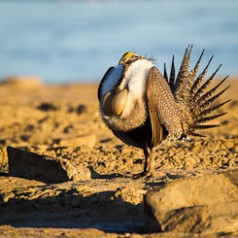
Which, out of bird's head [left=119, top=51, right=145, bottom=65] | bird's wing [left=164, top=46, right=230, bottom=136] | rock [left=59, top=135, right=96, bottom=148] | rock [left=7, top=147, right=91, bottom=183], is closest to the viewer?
bird's head [left=119, top=51, right=145, bottom=65]

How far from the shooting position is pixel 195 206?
17.0 feet

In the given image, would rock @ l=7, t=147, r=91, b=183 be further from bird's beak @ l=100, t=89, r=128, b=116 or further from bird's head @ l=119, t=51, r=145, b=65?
bird's head @ l=119, t=51, r=145, b=65

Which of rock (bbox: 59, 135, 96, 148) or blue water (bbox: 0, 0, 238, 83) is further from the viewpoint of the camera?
blue water (bbox: 0, 0, 238, 83)

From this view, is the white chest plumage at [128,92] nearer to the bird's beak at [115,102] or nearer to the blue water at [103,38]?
the bird's beak at [115,102]

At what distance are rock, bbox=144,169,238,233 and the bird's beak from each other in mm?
1012

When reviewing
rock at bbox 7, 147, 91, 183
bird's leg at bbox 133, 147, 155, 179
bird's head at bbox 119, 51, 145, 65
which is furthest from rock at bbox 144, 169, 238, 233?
rock at bbox 7, 147, 91, 183

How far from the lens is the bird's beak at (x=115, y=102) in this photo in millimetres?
6211

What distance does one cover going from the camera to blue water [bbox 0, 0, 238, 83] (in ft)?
75.6

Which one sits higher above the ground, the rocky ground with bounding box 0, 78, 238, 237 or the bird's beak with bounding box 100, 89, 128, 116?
the bird's beak with bounding box 100, 89, 128, 116

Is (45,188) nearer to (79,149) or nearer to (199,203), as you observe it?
(199,203)

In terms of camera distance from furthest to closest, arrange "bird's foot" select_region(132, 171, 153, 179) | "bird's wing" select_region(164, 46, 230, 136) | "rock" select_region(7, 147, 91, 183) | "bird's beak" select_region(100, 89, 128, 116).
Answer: "bird's wing" select_region(164, 46, 230, 136)
"rock" select_region(7, 147, 91, 183)
"bird's foot" select_region(132, 171, 153, 179)
"bird's beak" select_region(100, 89, 128, 116)

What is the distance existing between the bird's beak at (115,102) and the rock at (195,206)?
101cm

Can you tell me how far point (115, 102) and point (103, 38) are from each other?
21.6 meters

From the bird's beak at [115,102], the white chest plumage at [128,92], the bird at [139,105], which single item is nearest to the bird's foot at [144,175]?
the bird at [139,105]
